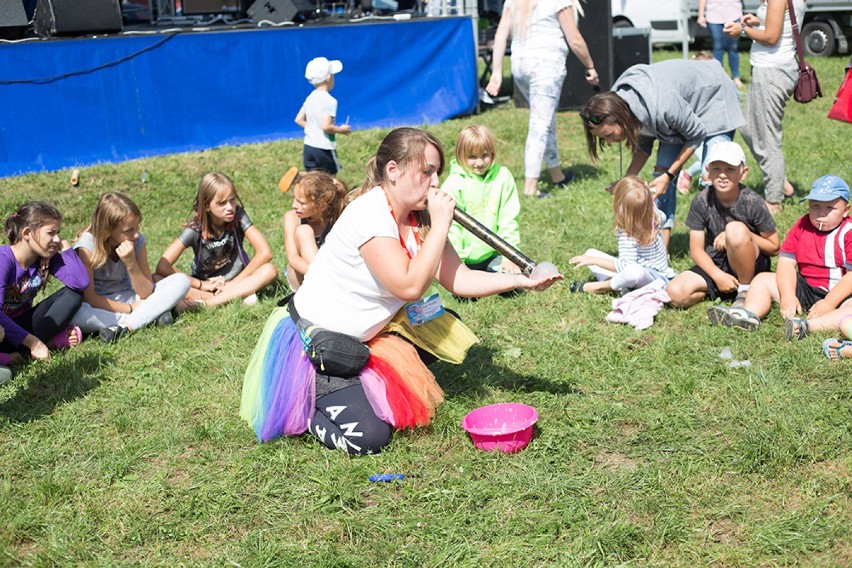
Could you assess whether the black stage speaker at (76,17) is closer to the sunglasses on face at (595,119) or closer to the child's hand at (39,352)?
the child's hand at (39,352)

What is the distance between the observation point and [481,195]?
20.6 feet

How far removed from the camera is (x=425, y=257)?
378cm

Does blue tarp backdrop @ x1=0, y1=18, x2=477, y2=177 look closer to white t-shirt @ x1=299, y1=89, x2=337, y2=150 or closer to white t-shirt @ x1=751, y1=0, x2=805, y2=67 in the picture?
white t-shirt @ x1=299, y1=89, x2=337, y2=150

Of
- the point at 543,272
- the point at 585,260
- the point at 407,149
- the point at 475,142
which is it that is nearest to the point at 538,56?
the point at 475,142

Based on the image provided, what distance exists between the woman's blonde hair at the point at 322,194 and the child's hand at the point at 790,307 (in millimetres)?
2615

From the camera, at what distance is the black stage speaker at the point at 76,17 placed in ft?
32.4

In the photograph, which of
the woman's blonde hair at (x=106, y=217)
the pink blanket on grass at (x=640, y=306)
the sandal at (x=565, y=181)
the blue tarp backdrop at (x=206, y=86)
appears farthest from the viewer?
the sandal at (x=565, y=181)

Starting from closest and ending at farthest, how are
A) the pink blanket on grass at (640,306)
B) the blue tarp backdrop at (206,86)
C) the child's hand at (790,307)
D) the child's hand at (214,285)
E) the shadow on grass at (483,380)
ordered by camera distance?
the shadow on grass at (483,380), the child's hand at (790,307), the pink blanket on grass at (640,306), the child's hand at (214,285), the blue tarp backdrop at (206,86)

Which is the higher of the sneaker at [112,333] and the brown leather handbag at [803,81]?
the brown leather handbag at [803,81]

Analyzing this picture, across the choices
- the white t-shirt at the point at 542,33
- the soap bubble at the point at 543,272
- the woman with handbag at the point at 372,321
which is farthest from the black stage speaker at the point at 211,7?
the soap bubble at the point at 543,272

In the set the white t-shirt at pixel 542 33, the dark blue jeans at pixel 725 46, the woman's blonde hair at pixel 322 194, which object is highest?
the white t-shirt at pixel 542 33

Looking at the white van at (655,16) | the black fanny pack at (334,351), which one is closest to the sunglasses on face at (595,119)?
the black fanny pack at (334,351)

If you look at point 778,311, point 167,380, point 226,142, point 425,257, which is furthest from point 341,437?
point 226,142

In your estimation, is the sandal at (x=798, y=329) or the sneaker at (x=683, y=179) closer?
the sandal at (x=798, y=329)
